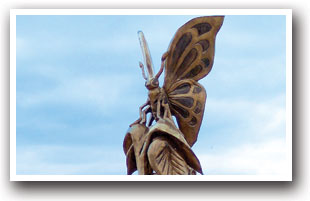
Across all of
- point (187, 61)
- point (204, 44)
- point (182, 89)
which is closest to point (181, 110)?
point (182, 89)

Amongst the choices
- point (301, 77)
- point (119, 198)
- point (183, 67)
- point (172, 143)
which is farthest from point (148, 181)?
point (183, 67)

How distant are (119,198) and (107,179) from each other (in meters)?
0.31

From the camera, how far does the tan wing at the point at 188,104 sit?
1238 centimetres

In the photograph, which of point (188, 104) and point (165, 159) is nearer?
point (165, 159)

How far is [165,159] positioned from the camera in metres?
11.8

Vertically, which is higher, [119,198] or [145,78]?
[145,78]

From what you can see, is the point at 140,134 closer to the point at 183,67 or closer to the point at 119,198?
the point at 183,67

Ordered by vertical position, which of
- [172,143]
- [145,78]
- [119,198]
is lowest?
[119,198]

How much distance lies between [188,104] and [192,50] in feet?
3.28

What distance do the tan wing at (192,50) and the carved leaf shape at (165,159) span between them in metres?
1.10

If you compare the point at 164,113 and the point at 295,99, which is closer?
the point at 295,99

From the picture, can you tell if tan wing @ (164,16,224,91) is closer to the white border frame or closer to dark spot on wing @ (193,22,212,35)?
dark spot on wing @ (193,22,212,35)

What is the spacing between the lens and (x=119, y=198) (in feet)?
26.7
